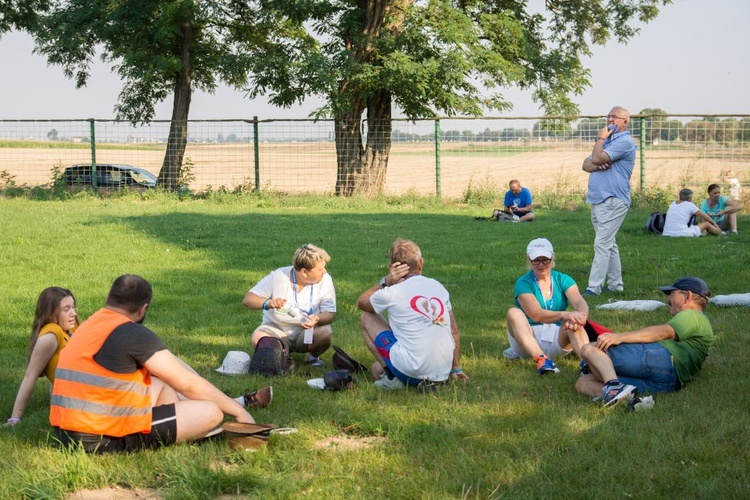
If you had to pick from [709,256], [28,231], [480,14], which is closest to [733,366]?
[709,256]

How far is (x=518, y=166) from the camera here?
39.5 metres

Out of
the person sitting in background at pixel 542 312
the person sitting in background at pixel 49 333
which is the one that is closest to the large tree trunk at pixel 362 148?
the person sitting in background at pixel 542 312

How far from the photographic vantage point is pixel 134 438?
16.3 ft

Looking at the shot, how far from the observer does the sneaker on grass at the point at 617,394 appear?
565cm

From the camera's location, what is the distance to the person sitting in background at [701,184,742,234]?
1603cm

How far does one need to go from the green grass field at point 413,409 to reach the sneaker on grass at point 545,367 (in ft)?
0.26

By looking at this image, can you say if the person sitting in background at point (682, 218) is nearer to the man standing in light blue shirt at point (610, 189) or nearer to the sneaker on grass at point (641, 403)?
the man standing in light blue shirt at point (610, 189)

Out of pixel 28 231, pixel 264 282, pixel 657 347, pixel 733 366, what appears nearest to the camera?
pixel 657 347

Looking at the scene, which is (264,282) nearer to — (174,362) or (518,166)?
(174,362)

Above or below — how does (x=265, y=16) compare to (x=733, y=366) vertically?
above

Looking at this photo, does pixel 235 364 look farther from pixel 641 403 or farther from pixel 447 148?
pixel 447 148

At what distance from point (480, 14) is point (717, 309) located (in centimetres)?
1670

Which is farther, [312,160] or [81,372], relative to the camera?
[312,160]

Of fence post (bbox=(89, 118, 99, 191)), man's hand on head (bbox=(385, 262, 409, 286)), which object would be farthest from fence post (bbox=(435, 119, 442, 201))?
man's hand on head (bbox=(385, 262, 409, 286))
